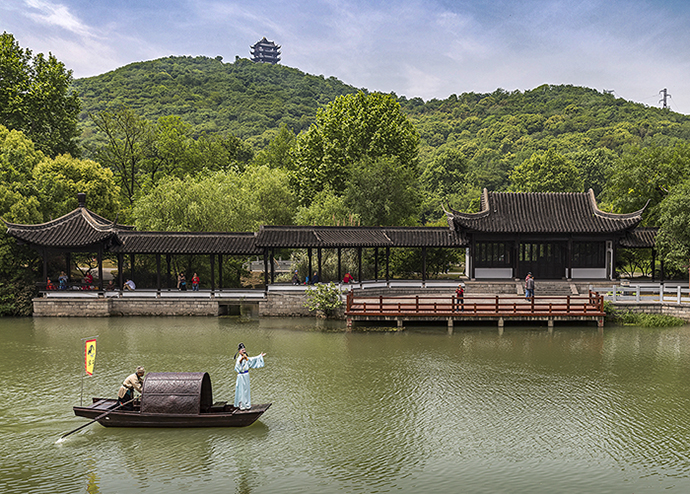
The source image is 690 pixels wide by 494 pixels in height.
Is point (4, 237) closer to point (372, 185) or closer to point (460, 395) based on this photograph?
point (372, 185)

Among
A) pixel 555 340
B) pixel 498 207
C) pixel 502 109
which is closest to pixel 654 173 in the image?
pixel 498 207

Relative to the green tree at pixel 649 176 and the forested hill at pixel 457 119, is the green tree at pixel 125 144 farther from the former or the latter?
the green tree at pixel 649 176

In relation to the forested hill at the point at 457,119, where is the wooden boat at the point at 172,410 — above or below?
below

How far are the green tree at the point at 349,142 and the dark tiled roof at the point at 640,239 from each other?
19935mm

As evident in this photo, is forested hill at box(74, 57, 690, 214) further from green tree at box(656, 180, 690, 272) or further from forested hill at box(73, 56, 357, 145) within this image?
green tree at box(656, 180, 690, 272)

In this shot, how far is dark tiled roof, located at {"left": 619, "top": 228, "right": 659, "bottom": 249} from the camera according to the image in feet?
106

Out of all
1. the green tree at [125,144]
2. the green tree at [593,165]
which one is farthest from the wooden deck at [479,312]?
the green tree at [593,165]

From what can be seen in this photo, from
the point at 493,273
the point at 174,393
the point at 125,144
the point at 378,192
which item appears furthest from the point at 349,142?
the point at 174,393

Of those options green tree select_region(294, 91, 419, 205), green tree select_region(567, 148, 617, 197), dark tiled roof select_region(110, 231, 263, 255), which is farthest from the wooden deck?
green tree select_region(567, 148, 617, 197)

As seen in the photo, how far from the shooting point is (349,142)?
47094 mm

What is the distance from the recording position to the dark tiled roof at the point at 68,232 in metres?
29.9

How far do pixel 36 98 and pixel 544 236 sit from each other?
43778mm

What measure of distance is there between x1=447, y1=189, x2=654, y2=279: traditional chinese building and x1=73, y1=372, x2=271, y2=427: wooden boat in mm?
22735

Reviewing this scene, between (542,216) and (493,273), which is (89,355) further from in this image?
(542,216)
